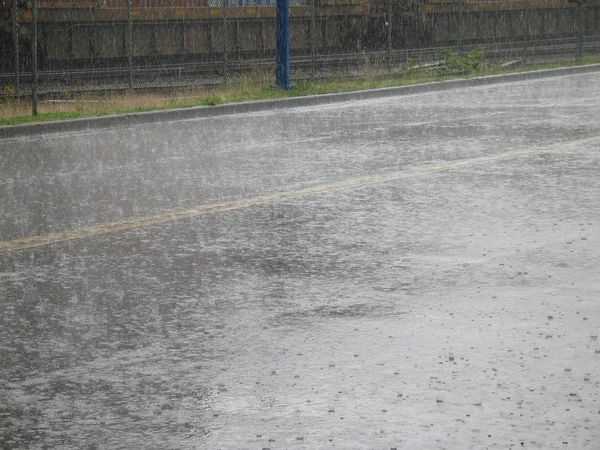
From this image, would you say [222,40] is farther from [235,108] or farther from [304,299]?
[304,299]

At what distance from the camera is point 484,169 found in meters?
12.1

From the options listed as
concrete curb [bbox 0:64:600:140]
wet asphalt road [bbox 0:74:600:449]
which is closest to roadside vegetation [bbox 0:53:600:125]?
concrete curb [bbox 0:64:600:140]

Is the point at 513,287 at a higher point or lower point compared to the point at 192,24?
lower

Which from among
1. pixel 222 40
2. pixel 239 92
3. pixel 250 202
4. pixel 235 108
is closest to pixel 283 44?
pixel 239 92

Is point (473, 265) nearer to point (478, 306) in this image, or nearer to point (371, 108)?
point (478, 306)

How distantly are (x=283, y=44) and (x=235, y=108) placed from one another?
273 centimetres

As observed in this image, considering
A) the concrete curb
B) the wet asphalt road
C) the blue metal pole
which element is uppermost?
the blue metal pole

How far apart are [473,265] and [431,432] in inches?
122

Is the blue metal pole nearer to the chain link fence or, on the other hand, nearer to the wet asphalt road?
the chain link fence

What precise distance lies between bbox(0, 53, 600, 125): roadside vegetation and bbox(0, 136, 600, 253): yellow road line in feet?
23.7

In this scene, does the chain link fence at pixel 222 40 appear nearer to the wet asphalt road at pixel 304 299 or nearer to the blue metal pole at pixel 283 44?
the blue metal pole at pixel 283 44

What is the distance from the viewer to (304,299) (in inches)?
272

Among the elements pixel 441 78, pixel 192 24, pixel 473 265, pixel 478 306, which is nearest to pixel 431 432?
pixel 478 306

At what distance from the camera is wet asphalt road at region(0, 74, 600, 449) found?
4855 millimetres
